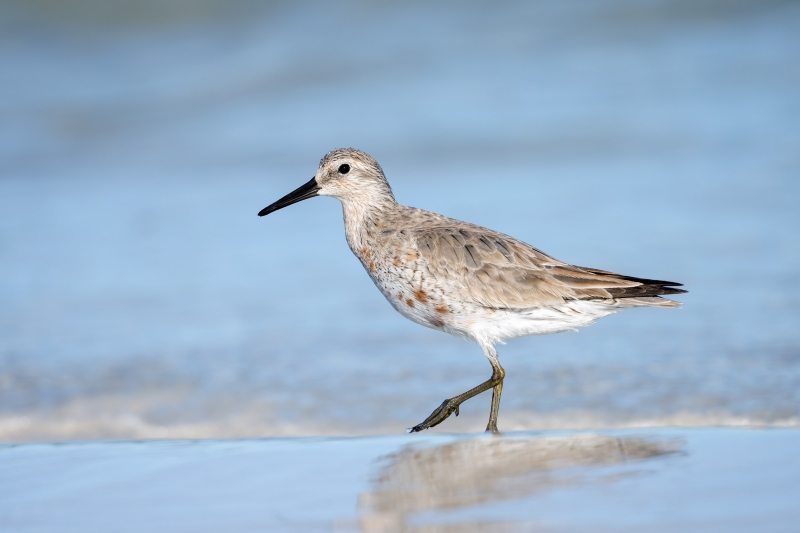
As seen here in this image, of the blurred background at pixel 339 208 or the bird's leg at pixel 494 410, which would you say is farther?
the blurred background at pixel 339 208

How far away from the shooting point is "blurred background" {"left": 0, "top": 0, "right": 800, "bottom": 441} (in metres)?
6.35

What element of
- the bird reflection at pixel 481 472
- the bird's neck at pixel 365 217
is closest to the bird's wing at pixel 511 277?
the bird's neck at pixel 365 217

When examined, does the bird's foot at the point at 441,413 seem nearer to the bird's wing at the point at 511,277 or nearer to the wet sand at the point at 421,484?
the bird's wing at the point at 511,277

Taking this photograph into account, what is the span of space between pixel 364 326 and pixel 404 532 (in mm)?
4461

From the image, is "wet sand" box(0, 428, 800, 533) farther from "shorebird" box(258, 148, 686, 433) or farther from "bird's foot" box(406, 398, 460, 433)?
"shorebird" box(258, 148, 686, 433)

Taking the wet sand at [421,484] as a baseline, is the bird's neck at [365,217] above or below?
above

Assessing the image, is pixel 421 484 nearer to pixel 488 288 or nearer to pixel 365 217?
pixel 488 288

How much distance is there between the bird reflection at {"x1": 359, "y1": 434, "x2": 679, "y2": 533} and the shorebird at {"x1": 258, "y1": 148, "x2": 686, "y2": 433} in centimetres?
92

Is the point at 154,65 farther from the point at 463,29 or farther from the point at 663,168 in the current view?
the point at 663,168

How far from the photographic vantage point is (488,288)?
5305 millimetres

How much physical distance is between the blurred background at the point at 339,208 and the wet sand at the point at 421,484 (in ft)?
5.00

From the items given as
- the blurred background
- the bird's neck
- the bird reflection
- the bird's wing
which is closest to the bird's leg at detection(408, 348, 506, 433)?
the bird's wing

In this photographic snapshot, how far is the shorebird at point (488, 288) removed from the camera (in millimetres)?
5242

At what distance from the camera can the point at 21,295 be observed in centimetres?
862
